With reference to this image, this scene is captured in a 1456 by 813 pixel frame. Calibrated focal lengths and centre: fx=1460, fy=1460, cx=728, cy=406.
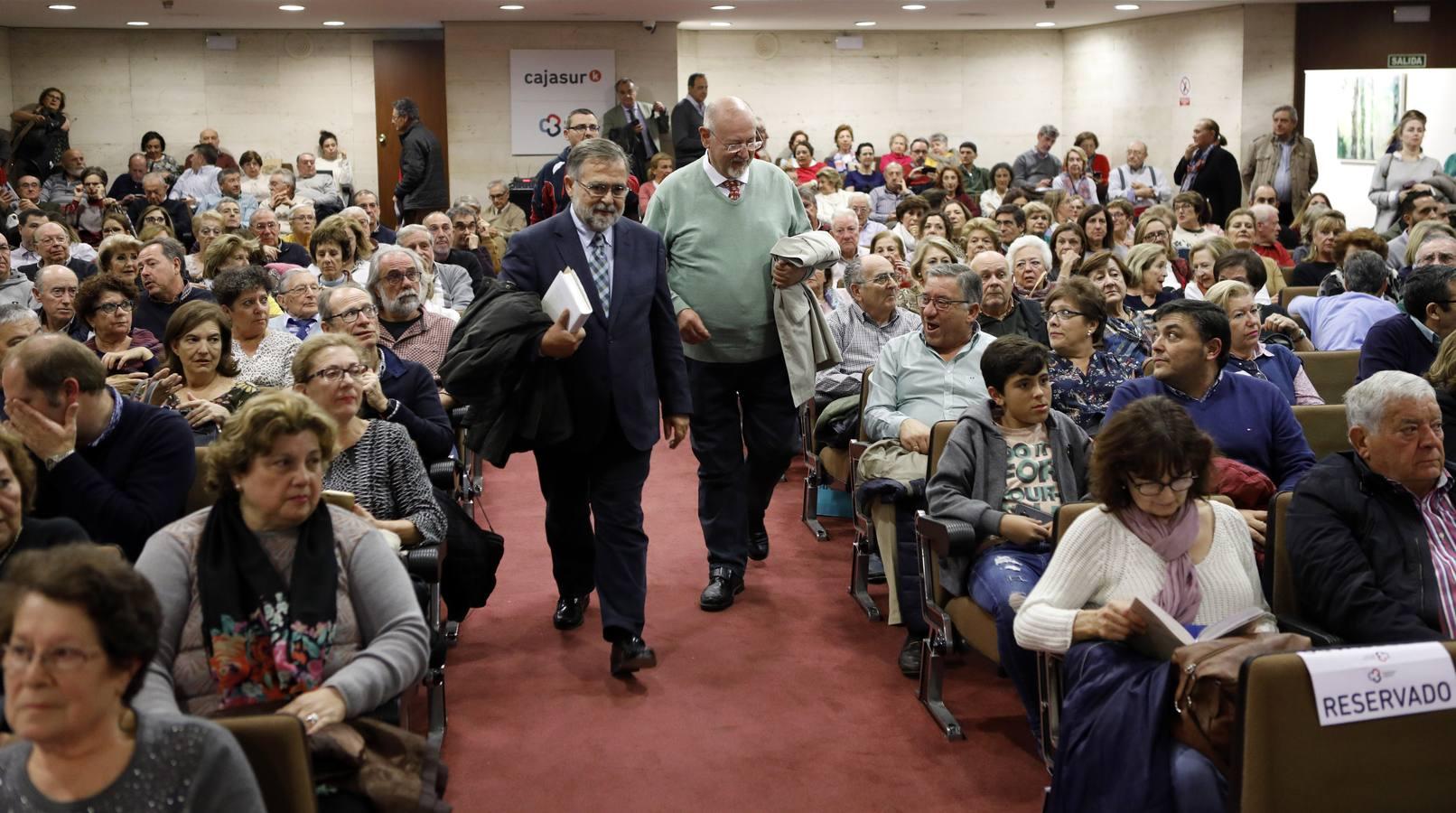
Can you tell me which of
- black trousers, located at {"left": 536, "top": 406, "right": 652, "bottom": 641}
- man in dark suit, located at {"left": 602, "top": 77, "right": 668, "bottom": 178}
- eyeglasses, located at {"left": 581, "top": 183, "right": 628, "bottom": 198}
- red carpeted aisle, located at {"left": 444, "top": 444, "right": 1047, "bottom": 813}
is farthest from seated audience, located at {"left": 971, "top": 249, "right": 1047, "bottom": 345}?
man in dark suit, located at {"left": 602, "top": 77, "right": 668, "bottom": 178}

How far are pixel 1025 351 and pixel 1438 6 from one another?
512 inches

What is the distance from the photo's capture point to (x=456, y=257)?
27.2 ft

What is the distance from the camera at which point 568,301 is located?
3826 millimetres

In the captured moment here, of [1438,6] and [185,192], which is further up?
[1438,6]

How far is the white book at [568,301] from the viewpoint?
380 cm

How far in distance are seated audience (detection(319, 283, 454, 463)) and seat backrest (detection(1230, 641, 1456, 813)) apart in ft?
8.60

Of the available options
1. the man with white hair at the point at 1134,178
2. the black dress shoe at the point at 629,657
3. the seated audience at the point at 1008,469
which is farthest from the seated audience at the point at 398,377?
the man with white hair at the point at 1134,178

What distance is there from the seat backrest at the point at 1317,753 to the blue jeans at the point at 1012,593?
29.9 inches

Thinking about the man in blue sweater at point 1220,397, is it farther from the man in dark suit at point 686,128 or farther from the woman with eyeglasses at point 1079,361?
the man in dark suit at point 686,128

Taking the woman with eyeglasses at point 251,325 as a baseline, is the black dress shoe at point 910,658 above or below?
below

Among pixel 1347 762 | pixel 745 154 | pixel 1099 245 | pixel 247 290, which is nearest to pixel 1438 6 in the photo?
pixel 1099 245

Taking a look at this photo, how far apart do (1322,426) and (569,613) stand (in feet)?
7.81

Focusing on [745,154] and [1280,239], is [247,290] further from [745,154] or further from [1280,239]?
[1280,239]

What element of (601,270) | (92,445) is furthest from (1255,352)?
(92,445)
